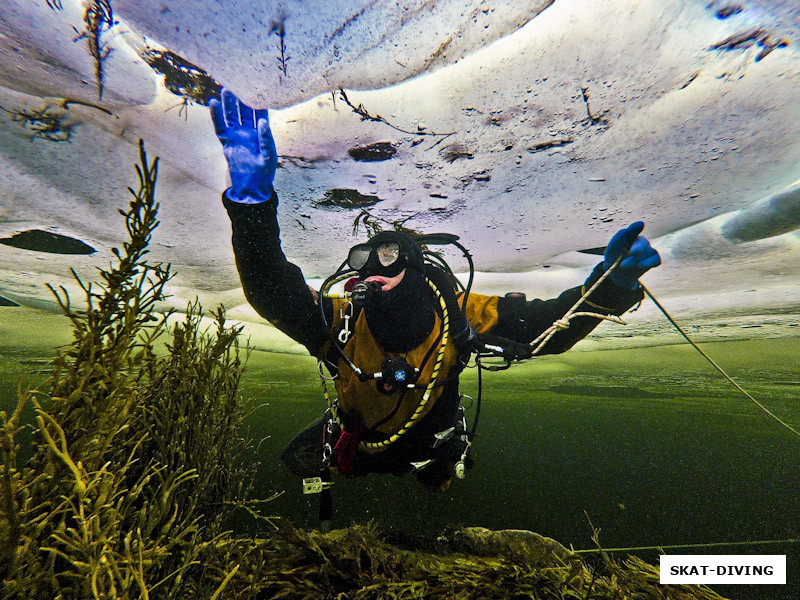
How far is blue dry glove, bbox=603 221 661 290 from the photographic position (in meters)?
3.06

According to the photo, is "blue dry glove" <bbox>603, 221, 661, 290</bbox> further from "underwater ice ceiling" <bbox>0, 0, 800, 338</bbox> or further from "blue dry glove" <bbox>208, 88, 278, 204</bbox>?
"blue dry glove" <bbox>208, 88, 278, 204</bbox>

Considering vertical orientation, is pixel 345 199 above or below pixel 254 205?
above

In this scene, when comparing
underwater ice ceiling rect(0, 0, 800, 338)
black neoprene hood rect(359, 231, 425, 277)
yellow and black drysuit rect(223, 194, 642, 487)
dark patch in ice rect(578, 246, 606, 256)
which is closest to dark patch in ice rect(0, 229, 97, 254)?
underwater ice ceiling rect(0, 0, 800, 338)

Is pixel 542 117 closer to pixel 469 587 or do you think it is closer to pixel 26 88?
pixel 469 587

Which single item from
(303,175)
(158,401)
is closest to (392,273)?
(303,175)

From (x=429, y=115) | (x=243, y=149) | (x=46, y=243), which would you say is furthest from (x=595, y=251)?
(x=46, y=243)

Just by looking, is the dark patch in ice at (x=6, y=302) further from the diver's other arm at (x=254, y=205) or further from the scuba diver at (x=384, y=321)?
the diver's other arm at (x=254, y=205)

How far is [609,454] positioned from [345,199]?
2467 cm

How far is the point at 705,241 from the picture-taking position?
5.34 meters

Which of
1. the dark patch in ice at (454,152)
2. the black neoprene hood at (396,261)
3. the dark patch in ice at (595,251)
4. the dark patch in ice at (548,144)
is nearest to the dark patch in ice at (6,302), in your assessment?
the black neoprene hood at (396,261)

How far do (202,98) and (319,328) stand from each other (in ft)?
8.55

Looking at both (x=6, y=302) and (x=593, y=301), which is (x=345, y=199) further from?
(x=6, y=302)

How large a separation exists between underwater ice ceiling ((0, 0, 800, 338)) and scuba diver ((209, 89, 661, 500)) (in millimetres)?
667

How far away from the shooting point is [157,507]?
6.49 feet
